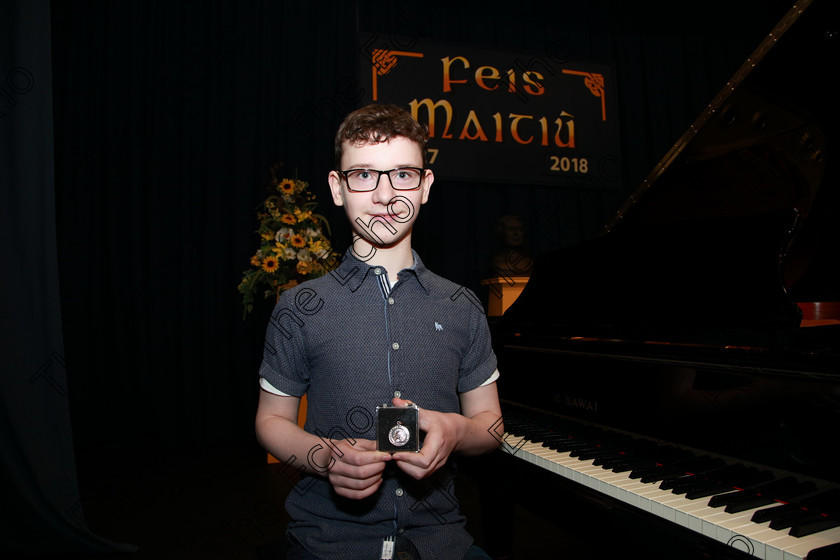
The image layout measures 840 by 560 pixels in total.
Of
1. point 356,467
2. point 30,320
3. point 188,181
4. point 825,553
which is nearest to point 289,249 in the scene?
point 188,181

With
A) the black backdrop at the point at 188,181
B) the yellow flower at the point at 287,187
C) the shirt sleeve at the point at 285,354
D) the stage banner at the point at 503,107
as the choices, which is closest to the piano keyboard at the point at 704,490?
the shirt sleeve at the point at 285,354

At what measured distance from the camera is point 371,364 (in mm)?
1016

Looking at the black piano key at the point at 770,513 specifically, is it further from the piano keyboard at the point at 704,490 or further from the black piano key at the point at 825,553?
the black piano key at the point at 825,553

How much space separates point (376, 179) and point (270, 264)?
259 centimetres

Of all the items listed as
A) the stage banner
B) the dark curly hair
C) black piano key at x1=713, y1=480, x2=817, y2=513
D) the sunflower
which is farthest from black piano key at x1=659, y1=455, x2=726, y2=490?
the stage banner

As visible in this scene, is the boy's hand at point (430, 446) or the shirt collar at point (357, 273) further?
the shirt collar at point (357, 273)

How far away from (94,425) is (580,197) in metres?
4.47

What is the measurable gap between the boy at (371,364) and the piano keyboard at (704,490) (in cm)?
30

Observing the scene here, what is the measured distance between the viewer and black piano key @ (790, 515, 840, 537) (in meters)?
0.84

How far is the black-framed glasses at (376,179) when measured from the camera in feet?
3.29

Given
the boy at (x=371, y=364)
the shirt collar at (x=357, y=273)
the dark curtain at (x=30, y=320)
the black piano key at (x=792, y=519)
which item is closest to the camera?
the black piano key at (x=792, y=519)

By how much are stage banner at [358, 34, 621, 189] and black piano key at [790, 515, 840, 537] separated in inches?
148

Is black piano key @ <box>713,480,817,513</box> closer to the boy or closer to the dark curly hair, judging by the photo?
the boy

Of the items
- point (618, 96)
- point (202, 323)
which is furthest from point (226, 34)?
point (618, 96)
